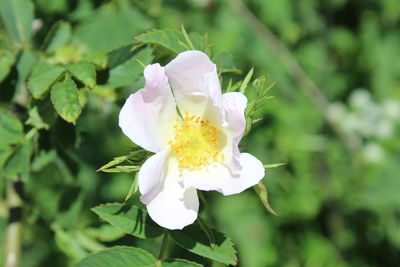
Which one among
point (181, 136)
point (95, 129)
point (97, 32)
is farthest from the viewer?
point (95, 129)

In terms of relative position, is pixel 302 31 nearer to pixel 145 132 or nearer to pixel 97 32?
pixel 97 32

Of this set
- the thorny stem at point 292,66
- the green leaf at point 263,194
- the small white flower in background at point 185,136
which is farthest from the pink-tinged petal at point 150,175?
the thorny stem at point 292,66

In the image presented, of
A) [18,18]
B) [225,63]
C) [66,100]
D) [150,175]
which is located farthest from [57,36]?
[150,175]

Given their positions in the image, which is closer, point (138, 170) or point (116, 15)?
point (138, 170)

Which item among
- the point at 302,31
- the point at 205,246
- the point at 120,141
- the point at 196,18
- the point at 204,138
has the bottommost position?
the point at 120,141

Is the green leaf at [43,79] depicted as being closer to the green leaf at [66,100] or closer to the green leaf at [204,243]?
the green leaf at [66,100]

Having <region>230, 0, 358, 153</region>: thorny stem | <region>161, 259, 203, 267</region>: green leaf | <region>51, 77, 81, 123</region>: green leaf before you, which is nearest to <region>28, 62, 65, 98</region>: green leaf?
<region>51, 77, 81, 123</region>: green leaf

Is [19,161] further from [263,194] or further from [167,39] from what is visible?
[263,194]

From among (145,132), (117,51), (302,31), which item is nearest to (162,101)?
(145,132)
